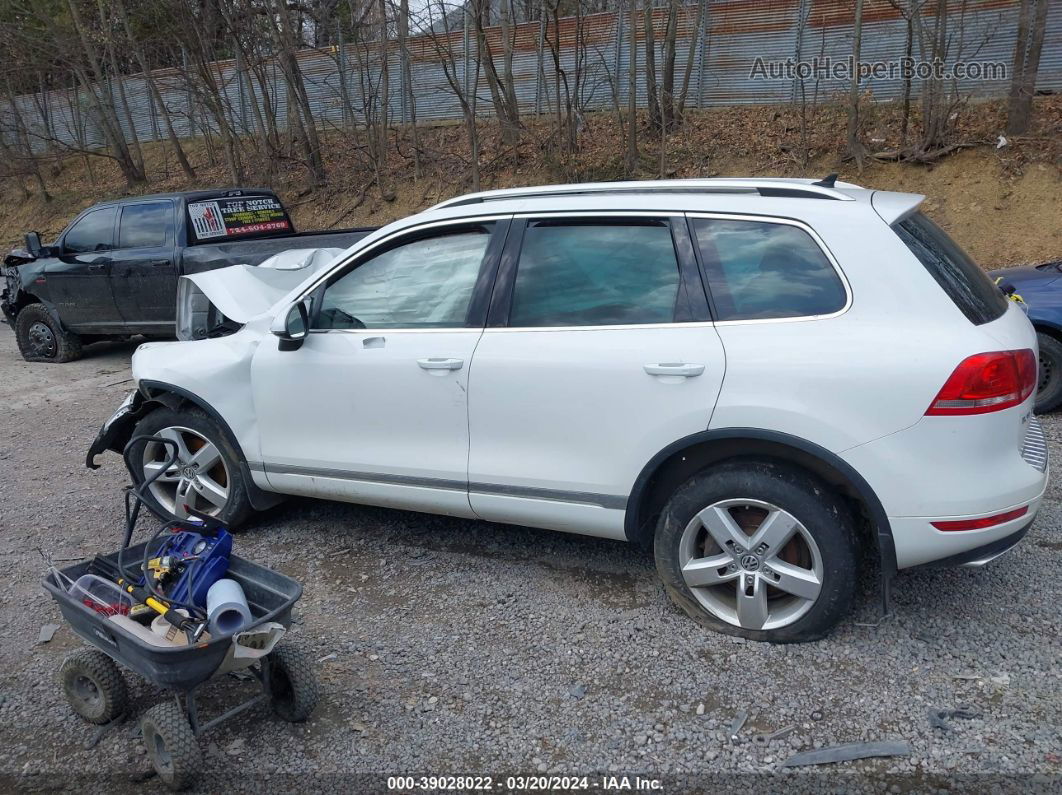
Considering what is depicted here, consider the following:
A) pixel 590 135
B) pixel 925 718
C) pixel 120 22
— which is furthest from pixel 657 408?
pixel 120 22

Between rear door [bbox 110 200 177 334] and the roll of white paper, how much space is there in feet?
21.5

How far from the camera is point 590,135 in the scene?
1499cm

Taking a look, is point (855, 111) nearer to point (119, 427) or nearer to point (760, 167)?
point (760, 167)

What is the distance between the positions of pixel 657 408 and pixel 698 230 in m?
0.80

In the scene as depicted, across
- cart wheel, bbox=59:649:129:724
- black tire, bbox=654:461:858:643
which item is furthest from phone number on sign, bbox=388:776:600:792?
cart wheel, bbox=59:649:129:724

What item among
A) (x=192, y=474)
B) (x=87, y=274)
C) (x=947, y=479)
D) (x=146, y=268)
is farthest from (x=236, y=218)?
(x=947, y=479)

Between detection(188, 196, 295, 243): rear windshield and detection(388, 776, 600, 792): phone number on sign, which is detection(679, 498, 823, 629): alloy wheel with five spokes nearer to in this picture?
detection(388, 776, 600, 792): phone number on sign

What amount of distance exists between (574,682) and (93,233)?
8.67 m

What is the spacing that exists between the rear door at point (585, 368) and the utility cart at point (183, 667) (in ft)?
3.71

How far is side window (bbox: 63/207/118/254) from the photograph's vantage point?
9.56 metres

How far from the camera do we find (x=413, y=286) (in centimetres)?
425

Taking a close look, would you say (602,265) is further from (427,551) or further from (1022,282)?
(1022,282)

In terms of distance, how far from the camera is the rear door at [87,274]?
376 inches

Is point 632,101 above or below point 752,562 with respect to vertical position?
above
